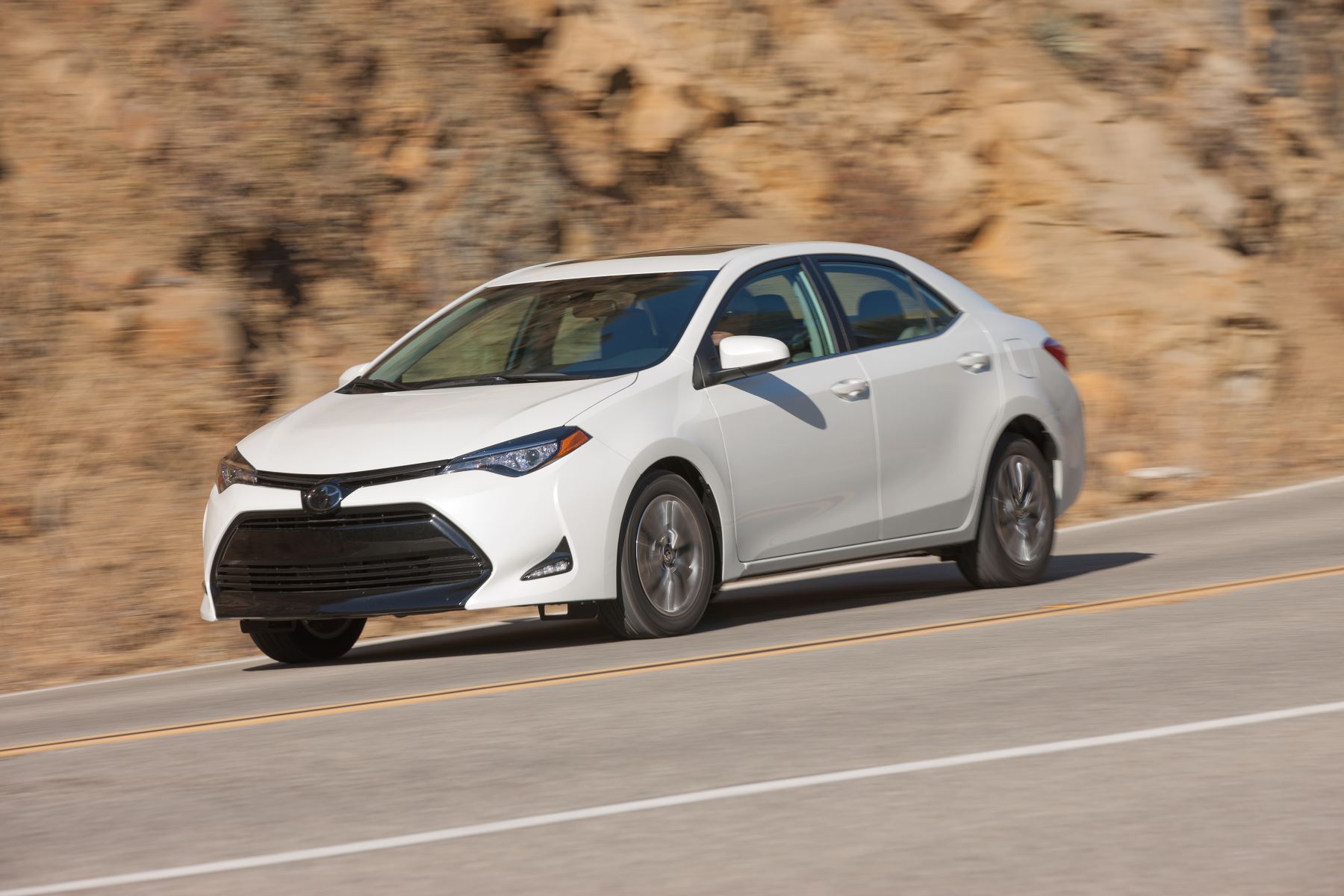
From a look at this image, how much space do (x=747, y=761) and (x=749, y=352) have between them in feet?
10.9

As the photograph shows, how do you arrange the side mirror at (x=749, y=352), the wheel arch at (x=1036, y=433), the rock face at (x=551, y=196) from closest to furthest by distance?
the side mirror at (x=749, y=352), the wheel arch at (x=1036, y=433), the rock face at (x=551, y=196)

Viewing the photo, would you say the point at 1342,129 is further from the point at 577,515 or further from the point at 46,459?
the point at 577,515

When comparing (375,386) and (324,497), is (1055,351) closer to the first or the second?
(375,386)

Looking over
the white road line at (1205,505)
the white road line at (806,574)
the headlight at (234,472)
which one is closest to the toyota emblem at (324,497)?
the headlight at (234,472)

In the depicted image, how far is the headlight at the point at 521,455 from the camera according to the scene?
8.40 metres

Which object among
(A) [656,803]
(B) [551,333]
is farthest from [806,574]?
(A) [656,803]

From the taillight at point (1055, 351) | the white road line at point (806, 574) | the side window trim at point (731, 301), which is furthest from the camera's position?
the taillight at point (1055, 351)

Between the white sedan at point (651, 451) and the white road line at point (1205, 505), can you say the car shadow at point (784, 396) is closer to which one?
the white sedan at point (651, 451)

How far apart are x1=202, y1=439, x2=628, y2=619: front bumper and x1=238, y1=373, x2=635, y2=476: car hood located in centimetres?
13

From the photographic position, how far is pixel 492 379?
365 inches

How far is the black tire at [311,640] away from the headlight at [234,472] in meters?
0.78

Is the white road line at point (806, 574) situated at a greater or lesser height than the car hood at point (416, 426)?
lesser

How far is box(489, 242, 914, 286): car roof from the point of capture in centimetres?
989

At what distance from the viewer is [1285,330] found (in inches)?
876
